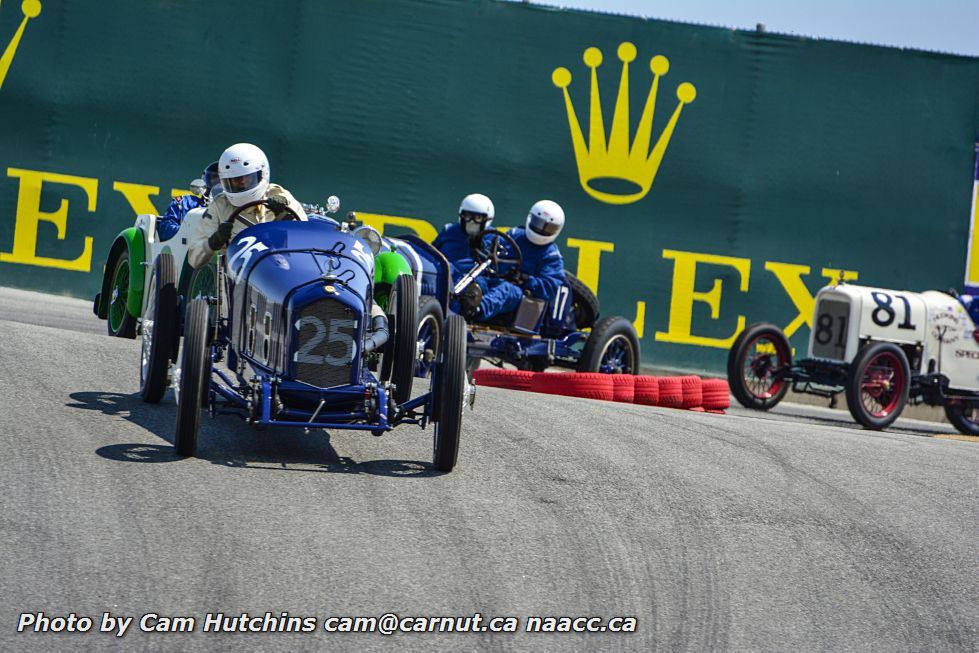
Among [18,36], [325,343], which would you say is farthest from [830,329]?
[18,36]

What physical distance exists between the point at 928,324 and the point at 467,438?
22.2ft

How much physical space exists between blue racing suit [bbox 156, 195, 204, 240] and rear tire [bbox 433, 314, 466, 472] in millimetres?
4083

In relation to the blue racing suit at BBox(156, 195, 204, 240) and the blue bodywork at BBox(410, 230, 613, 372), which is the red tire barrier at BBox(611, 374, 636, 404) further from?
the blue racing suit at BBox(156, 195, 204, 240)

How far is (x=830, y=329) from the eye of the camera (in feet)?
38.8

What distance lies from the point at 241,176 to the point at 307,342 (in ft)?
5.37

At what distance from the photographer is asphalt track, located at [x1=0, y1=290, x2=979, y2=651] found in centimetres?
404

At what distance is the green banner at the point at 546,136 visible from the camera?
1280cm

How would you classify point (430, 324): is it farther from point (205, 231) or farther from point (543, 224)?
point (543, 224)

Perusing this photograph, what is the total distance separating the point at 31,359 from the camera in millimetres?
7164

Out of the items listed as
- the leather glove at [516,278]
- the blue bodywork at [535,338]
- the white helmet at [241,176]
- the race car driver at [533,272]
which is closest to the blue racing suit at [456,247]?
the race car driver at [533,272]

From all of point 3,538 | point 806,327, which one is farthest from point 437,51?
point 3,538

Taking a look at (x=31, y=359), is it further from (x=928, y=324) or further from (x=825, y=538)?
(x=928, y=324)

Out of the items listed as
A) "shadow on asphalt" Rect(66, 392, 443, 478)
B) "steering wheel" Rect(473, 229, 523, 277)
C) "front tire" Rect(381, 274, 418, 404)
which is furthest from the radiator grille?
"steering wheel" Rect(473, 229, 523, 277)

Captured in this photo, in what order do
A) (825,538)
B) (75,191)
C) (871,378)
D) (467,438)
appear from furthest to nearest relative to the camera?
(75,191)
(871,378)
(467,438)
(825,538)
